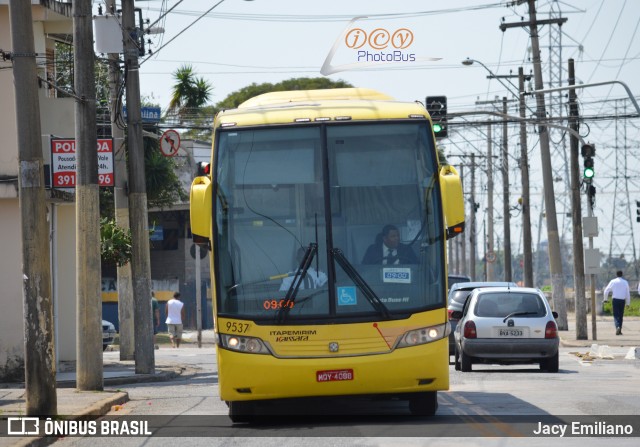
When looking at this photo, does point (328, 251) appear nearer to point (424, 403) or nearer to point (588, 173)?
point (424, 403)

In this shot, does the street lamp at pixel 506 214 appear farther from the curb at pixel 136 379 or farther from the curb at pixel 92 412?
the curb at pixel 92 412

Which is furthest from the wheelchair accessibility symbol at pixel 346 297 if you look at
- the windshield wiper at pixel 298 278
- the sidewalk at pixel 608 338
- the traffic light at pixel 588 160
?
the traffic light at pixel 588 160

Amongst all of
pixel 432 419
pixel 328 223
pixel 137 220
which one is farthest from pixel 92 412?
pixel 137 220

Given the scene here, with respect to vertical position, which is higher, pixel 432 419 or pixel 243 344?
pixel 243 344

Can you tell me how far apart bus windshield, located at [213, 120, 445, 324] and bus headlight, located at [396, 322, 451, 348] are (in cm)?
23

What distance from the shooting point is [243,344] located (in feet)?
44.9

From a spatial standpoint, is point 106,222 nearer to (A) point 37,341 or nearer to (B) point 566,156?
(A) point 37,341

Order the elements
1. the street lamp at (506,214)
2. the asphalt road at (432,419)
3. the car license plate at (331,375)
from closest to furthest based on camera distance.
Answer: the asphalt road at (432,419) < the car license plate at (331,375) < the street lamp at (506,214)

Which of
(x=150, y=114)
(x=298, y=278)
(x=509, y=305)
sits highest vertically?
(x=150, y=114)

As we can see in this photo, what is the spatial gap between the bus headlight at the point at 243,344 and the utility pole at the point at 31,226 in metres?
2.25

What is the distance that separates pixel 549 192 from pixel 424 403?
27.7 metres

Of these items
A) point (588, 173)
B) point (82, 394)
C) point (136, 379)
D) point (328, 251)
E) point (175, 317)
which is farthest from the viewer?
point (175, 317)

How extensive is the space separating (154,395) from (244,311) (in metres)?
6.49

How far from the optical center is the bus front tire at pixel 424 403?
559 inches
